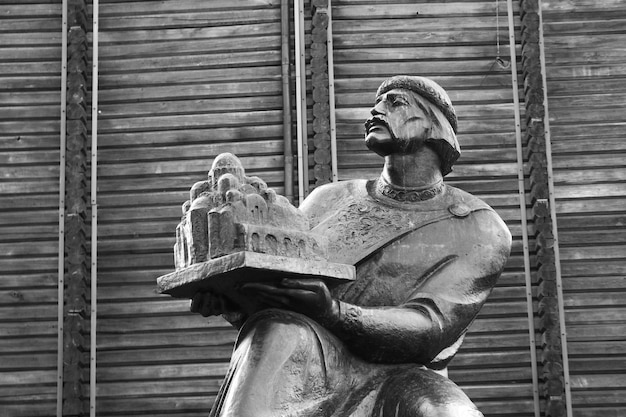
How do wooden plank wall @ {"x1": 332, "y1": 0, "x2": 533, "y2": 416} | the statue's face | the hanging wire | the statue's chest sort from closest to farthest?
the statue's chest, the statue's face, wooden plank wall @ {"x1": 332, "y1": 0, "x2": 533, "y2": 416}, the hanging wire

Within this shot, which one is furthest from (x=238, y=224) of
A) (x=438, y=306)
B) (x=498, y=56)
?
(x=498, y=56)

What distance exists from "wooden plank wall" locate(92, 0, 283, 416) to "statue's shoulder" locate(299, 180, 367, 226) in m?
7.79

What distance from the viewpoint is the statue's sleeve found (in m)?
5.02

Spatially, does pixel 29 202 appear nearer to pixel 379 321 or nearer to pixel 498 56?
pixel 498 56

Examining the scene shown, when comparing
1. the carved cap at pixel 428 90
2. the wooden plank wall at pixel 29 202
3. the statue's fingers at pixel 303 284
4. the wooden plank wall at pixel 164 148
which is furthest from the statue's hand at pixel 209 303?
the wooden plank wall at pixel 29 202

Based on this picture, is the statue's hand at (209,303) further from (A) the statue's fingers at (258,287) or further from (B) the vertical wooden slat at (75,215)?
(B) the vertical wooden slat at (75,215)

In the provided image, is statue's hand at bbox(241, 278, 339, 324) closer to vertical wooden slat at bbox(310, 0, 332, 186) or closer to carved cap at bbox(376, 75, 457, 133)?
carved cap at bbox(376, 75, 457, 133)

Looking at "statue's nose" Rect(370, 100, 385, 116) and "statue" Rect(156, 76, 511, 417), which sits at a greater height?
"statue's nose" Rect(370, 100, 385, 116)

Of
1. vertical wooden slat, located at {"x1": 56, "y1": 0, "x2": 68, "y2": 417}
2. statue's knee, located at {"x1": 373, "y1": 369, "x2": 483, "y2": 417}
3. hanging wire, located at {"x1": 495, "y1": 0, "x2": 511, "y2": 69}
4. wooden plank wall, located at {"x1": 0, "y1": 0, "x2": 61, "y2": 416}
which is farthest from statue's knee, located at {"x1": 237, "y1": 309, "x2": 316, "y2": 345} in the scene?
hanging wire, located at {"x1": 495, "y1": 0, "x2": 511, "y2": 69}

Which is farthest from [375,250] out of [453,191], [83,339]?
[83,339]

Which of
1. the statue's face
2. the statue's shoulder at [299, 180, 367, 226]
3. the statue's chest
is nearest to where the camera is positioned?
the statue's chest

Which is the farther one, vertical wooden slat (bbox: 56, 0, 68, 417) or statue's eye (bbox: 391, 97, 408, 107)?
vertical wooden slat (bbox: 56, 0, 68, 417)

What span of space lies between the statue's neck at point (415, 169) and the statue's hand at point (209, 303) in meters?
0.89

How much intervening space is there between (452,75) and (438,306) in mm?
9107
